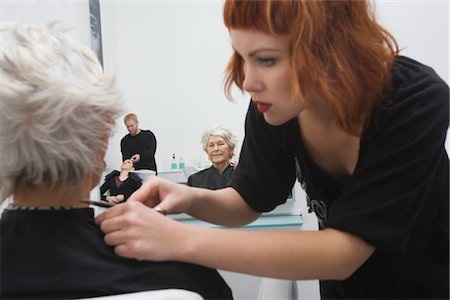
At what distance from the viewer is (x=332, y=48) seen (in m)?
0.81

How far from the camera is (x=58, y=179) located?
2.72 feet

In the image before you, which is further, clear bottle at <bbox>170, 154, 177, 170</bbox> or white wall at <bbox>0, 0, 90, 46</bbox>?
clear bottle at <bbox>170, 154, 177, 170</bbox>

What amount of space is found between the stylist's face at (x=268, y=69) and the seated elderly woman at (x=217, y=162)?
2511 mm

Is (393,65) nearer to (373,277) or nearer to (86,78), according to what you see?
(373,277)

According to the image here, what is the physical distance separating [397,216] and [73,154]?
1.98 feet

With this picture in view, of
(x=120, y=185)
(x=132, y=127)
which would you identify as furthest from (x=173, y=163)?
(x=120, y=185)

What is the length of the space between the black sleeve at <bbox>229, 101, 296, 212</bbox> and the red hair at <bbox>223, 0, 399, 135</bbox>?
0.84ft

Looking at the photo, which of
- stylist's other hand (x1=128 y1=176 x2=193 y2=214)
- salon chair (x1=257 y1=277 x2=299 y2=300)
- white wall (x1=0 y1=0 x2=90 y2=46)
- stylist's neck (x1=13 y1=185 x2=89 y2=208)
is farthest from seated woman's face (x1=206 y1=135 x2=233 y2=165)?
stylist's neck (x1=13 y1=185 x2=89 y2=208)

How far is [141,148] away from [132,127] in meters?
0.21

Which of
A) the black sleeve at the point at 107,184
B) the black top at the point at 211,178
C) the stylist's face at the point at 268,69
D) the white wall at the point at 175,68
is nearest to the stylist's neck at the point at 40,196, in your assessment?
the stylist's face at the point at 268,69

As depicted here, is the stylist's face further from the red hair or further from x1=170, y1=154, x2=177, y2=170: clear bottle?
x1=170, y1=154, x2=177, y2=170: clear bottle

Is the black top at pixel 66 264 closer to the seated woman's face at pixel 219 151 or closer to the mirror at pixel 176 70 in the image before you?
the seated woman's face at pixel 219 151

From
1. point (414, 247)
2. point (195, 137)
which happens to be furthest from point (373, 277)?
point (195, 137)

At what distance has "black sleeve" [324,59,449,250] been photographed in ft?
2.65
